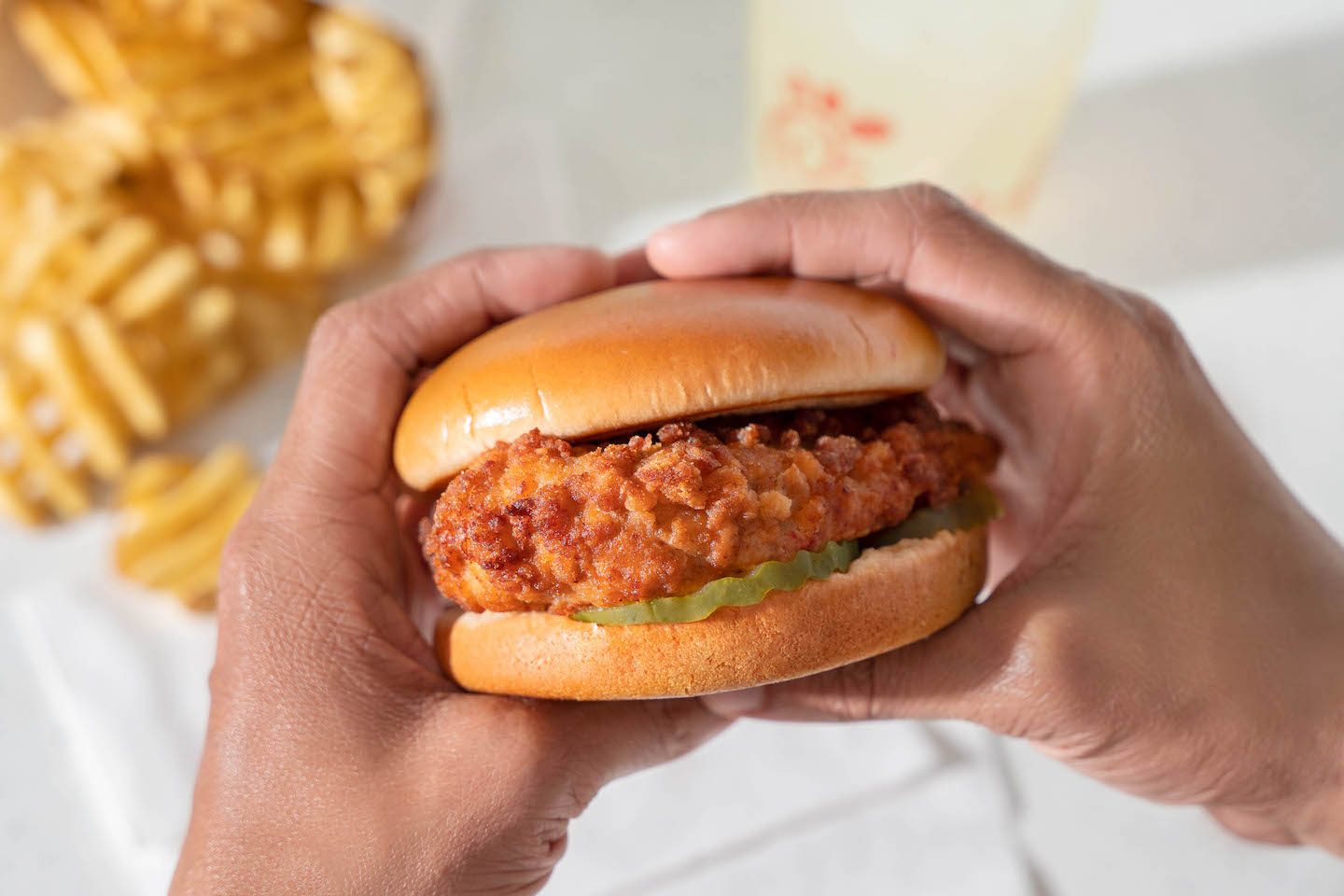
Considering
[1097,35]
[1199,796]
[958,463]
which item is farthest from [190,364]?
[1097,35]

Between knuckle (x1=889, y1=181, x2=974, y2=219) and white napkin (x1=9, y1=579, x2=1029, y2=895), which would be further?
white napkin (x1=9, y1=579, x2=1029, y2=895)

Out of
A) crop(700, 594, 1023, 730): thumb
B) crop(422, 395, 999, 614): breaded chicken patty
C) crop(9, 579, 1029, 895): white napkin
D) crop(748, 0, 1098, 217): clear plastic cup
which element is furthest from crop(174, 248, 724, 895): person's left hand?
crop(748, 0, 1098, 217): clear plastic cup

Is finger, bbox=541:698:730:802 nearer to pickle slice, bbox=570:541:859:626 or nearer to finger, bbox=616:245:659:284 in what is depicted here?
pickle slice, bbox=570:541:859:626

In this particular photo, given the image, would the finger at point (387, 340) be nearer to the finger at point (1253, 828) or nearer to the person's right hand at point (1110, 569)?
the person's right hand at point (1110, 569)

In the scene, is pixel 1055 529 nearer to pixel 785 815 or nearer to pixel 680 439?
pixel 680 439

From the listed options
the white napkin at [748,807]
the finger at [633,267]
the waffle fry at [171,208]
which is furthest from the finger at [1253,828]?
the waffle fry at [171,208]

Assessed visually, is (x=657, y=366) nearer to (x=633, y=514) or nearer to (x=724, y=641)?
(x=633, y=514)
